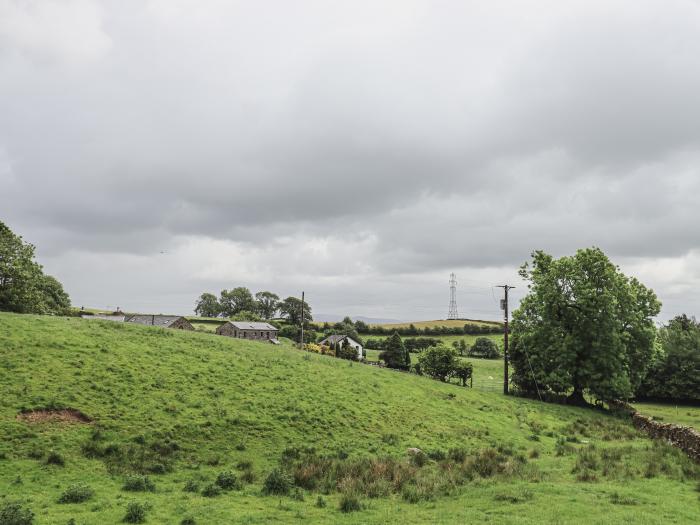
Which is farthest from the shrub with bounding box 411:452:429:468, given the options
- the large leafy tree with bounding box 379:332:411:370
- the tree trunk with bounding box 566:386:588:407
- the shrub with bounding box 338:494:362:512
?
the large leafy tree with bounding box 379:332:411:370

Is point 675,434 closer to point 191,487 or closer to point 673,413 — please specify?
point 191,487

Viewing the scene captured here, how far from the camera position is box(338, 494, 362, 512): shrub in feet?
55.9

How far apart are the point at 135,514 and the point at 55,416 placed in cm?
1262

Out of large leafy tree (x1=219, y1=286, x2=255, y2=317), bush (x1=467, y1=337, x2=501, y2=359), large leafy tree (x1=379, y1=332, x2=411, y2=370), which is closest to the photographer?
large leafy tree (x1=379, y1=332, x2=411, y2=370)

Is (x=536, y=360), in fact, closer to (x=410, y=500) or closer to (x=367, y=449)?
(x=367, y=449)

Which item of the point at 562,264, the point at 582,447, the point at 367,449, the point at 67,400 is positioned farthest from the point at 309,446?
the point at 562,264

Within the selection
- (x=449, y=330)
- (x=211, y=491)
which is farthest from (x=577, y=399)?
(x=449, y=330)

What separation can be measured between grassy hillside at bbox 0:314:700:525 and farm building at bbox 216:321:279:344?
6591 centimetres

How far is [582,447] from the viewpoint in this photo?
31.1m

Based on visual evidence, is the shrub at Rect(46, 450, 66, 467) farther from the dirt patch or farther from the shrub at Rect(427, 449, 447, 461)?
the shrub at Rect(427, 449, 447, 461)

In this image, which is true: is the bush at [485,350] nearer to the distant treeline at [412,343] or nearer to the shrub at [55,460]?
the distant treeline at [412,343]

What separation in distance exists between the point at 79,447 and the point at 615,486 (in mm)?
24941

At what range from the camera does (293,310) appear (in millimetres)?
171625

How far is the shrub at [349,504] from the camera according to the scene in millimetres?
17047
